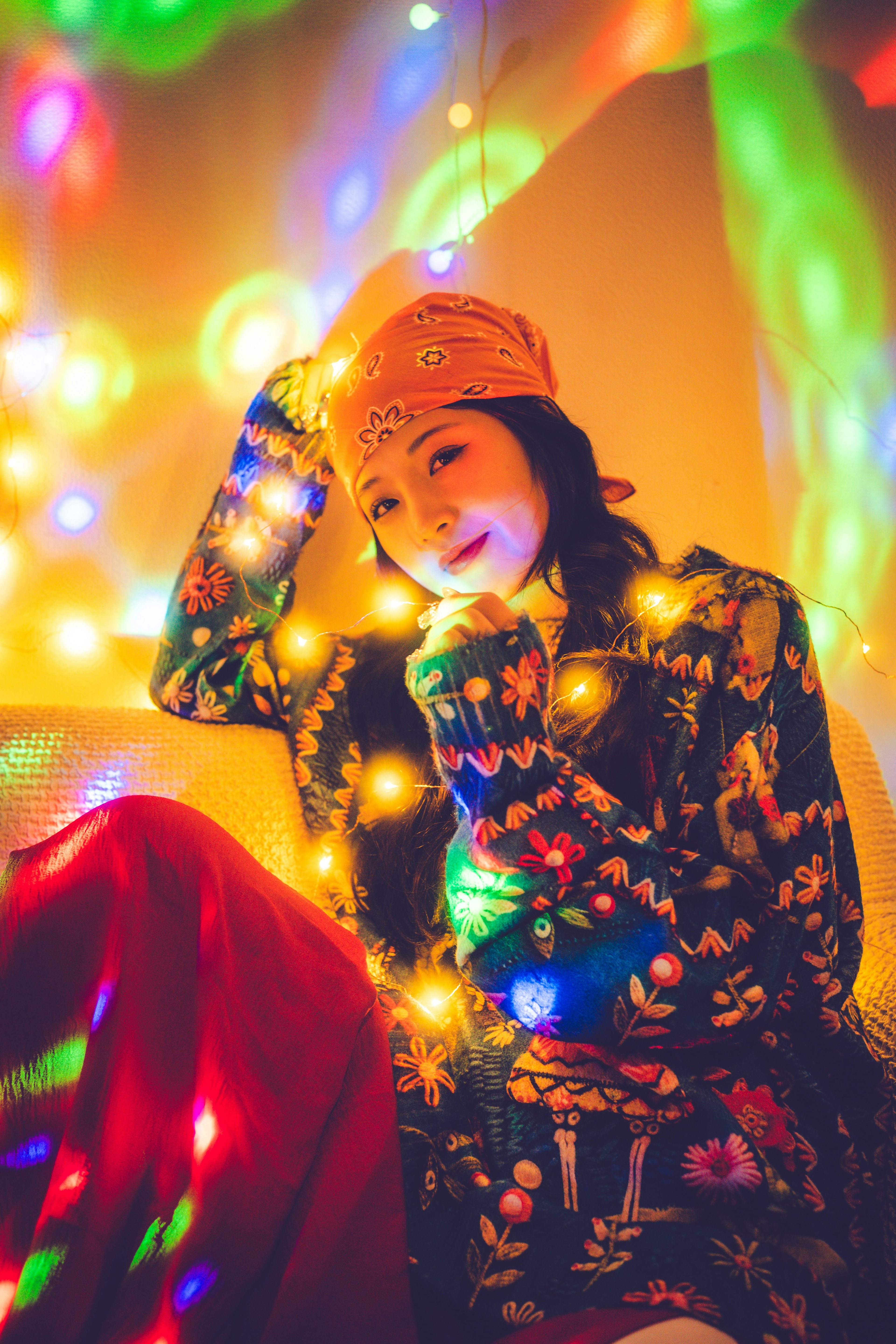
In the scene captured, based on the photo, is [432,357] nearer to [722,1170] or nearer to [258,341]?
[258,341]

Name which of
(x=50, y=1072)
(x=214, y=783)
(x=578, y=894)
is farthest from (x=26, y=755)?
(x=578, y=894)

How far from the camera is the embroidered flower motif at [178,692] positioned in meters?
1.01

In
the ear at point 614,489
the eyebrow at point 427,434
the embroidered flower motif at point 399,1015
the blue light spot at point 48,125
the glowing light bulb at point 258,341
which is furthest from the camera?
the glowing light bulb at point 258,341

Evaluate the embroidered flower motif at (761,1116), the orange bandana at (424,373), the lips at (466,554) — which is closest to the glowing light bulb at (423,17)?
the orange bandana at (424,373)

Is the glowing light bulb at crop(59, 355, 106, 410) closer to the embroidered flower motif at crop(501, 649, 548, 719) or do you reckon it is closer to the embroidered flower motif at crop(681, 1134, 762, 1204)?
the embroidered flower motif at crop(501, 649, 548, 719)

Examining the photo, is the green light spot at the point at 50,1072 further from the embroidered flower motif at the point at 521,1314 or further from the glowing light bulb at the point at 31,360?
the glowing light bulb at the point at 31,360

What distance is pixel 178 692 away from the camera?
1018mm

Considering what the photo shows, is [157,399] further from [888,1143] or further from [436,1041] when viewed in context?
[888,1143]

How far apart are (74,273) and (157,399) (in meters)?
0.21

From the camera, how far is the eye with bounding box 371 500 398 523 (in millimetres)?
864

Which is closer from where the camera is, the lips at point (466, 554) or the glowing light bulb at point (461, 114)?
the lips at point (466, 554)

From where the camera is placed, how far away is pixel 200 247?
1.19m

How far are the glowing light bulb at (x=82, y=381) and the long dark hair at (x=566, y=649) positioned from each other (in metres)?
0.65

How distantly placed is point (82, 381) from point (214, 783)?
26.9 inches
